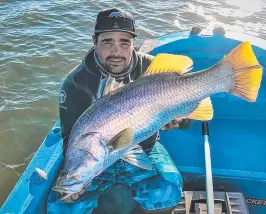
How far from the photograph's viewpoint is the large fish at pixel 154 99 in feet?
7.57

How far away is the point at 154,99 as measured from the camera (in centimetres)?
239

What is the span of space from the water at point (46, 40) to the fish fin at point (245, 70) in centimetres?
347

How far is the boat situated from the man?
47 cm

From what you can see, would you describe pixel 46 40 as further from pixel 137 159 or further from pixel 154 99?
pixel 154 99

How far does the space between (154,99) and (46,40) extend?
21.9 feet

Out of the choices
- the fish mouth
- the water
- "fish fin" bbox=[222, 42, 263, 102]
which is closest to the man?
"fish fin" bbox=[222, 42, 263, 102]

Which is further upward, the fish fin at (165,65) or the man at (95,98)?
the fish fin at (165,65)

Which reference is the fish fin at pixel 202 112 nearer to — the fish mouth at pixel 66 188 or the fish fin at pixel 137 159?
the fish fin at pixel 137 159

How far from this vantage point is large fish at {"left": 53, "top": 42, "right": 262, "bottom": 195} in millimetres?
2307

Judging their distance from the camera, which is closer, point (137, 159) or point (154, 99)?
point (154, 99)

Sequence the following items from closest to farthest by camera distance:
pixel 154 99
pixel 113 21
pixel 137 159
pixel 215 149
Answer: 1. pixel 154 99
2. pixel 137 159
3. pixel 113 21
4. pixel 215 149

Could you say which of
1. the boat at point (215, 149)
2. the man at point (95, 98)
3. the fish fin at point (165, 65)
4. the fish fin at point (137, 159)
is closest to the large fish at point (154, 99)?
the fish fin at point (165, 65)

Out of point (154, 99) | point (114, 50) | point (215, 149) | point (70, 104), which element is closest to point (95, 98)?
point (70, 104)

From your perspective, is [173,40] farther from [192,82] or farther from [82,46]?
[82,46]
